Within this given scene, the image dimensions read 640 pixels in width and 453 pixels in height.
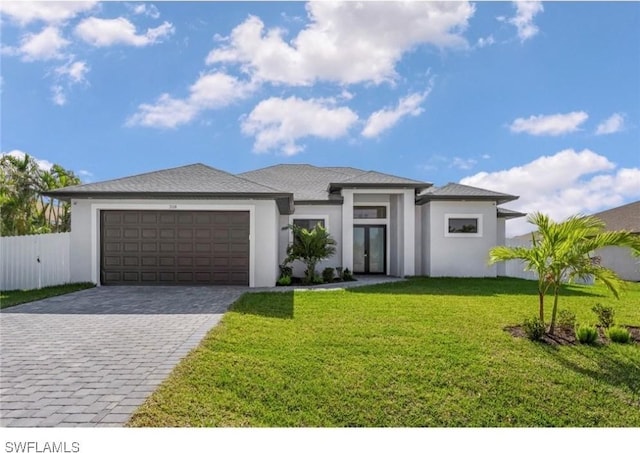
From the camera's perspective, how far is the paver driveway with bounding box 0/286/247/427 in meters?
3.74

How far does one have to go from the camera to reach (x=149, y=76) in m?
11.0

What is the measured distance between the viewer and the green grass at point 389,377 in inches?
154

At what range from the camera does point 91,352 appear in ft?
18.2

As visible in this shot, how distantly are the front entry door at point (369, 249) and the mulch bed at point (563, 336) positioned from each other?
1086 cm

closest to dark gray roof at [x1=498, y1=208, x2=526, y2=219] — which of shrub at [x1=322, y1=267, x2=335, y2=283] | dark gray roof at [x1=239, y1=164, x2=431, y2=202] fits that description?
dark gray roof at [x1=239, y1=164, x2=431, y2=202]

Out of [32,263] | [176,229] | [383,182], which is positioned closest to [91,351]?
[176,229]

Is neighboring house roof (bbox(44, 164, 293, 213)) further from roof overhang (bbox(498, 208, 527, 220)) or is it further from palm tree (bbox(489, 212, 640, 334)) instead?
roof overhang (bbox(498, 208, 527, 220))

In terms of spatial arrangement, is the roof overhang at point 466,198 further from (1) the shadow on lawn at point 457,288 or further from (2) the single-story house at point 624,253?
(2) the single-story house at point 624,253

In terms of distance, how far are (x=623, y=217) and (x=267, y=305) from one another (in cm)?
2782

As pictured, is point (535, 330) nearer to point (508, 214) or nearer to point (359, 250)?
point (359, 250)

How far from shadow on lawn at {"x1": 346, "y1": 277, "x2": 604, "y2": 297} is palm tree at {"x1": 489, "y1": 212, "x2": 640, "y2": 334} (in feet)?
16.2

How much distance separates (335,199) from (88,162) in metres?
10.1
